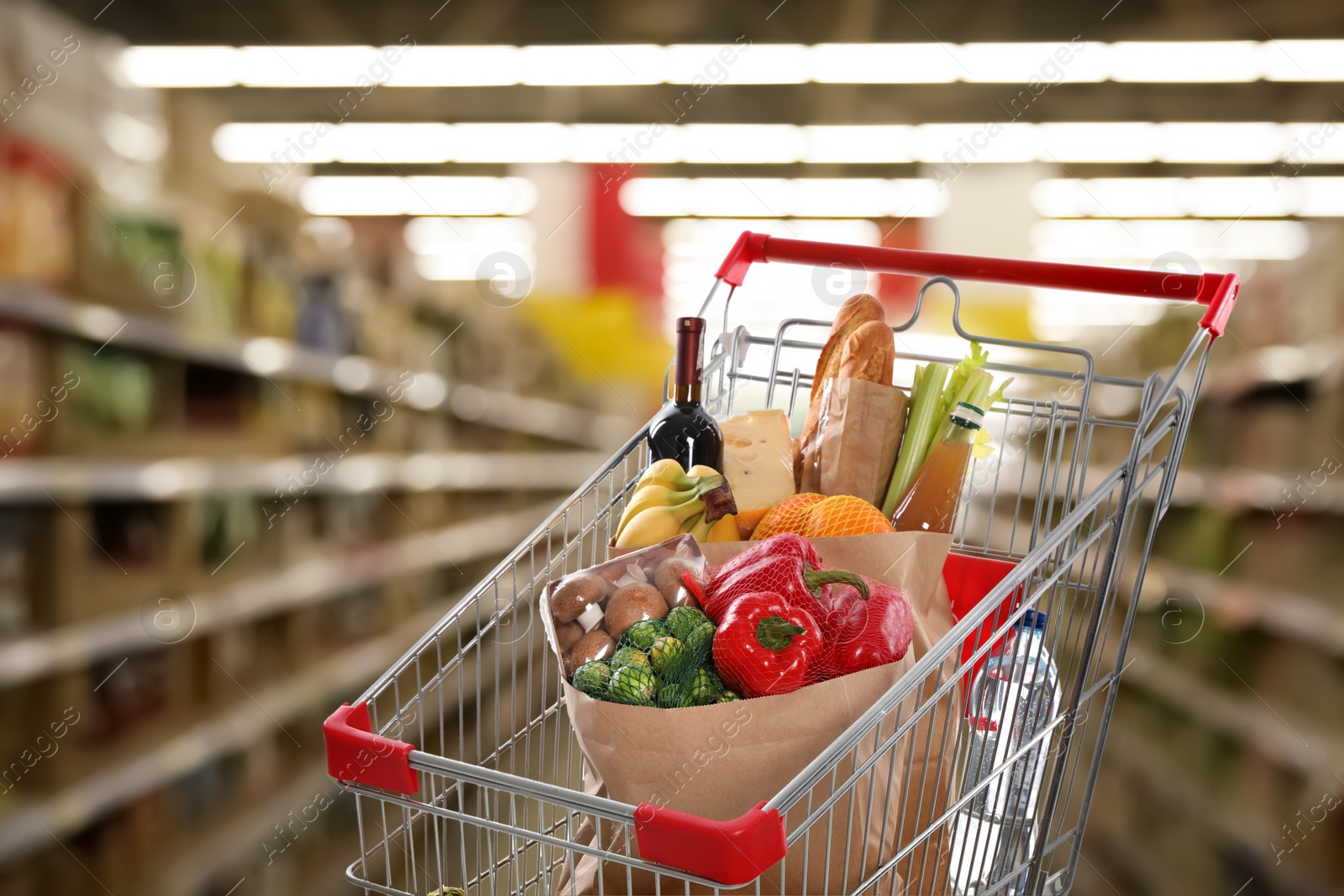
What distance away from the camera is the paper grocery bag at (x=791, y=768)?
90 centimetres

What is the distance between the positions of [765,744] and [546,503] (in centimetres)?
724

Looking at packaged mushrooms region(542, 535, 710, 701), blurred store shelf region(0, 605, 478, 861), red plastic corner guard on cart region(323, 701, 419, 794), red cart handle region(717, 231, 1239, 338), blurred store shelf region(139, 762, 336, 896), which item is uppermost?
red cart handle region(717, 231, 1239, 338)

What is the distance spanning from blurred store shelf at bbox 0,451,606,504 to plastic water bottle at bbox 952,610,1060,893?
2.39 m

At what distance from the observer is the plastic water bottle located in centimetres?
103

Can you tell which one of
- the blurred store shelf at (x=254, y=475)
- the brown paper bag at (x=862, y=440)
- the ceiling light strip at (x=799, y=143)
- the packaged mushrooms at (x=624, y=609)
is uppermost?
the ceiling light strip at (x=799, y=143)

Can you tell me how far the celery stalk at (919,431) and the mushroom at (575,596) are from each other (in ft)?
1.69

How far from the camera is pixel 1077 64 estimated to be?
272 inches

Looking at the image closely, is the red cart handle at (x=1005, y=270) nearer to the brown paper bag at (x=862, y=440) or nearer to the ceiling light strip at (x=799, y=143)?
the brown paper bag at (x=862, y=440)

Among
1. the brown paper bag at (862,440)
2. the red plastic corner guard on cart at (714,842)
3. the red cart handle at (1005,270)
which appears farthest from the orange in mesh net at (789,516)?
the red plastic corner guard on cart at (714,842)

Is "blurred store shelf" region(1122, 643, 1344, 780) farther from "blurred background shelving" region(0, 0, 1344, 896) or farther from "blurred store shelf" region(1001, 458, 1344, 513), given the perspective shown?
"blurred store shelf" region(1001, 458, 1344, 513)

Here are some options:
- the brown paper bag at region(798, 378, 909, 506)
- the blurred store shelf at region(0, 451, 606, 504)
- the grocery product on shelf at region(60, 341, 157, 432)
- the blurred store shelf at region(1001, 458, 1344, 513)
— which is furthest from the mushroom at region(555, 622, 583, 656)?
the blurred store shelf at region(1001, 458, 1344, 513)

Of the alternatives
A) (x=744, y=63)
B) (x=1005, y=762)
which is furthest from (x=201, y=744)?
(x=744, y=63)

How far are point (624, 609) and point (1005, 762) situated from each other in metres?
0.41

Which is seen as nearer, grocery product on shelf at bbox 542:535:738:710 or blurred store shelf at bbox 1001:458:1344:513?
grocery product on shelf at bbox 542:535:738:710
